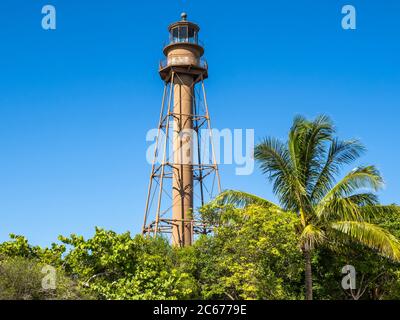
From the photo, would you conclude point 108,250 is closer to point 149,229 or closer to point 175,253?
point 175,253

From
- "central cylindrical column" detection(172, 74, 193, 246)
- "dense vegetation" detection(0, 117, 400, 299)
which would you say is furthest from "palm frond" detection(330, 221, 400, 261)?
"central cylindrical column" detection(172, 74, 193, 246)

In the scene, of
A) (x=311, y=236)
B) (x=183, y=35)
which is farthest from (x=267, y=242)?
(x=183, y=35)

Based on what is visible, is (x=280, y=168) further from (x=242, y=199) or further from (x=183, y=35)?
(x=183, y=35)

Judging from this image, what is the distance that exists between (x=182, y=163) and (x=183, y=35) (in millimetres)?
8944

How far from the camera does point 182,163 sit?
113 feet

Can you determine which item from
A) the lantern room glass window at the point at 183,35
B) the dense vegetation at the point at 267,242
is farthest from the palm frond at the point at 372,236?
the lantern room glass window at the point at 183,35

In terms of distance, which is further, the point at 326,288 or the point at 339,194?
the point at 326,288

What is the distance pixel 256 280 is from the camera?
19938mm

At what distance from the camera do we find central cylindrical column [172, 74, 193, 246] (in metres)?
34.0

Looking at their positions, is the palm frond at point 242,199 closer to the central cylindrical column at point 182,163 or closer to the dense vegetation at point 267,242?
the dense vegetation at point 267,242

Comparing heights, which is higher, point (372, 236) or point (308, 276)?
point (372, 236)

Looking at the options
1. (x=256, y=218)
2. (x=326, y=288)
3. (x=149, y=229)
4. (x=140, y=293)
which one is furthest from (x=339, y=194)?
(x=149, y=229)
